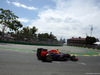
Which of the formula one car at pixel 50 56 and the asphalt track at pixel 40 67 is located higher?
the formula one car at pixel 50 56

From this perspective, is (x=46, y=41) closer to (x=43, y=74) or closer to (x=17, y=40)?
(x=17, y=40)

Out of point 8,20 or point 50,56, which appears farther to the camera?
point 8,20

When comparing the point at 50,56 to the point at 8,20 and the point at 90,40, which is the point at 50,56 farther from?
the point at 90,40

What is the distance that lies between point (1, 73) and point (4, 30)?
33908mm

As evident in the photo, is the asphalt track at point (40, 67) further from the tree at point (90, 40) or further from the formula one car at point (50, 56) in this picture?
the tree at point (90, 40)

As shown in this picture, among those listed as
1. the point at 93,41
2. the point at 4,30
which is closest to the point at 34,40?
the point at 4,30

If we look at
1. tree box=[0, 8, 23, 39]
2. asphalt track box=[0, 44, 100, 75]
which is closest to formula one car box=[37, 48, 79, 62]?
asphalt track box=[0, 44, 100, 75]

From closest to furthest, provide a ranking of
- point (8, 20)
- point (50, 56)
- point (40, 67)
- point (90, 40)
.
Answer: point (40, 67)
point (50, 56)
point (8, 20)
point (90, 40)

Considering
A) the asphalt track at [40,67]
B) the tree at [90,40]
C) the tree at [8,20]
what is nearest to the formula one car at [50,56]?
the asphalt track at [40,67]

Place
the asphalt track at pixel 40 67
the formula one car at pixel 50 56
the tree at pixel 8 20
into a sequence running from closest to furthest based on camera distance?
1. the asphalt track at pixel 40 67
2. the formula one car at pixel 50 56
3. the tree at pixel 8 20

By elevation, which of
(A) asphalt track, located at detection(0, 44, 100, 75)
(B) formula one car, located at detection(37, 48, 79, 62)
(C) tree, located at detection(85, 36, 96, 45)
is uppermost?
(C) tree, located at detection(85, 36, 96, 45)

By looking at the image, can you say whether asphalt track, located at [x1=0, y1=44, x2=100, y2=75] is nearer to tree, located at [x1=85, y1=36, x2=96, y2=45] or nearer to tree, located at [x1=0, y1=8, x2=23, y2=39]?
tree, located at [x1=0, y1=8, x2=23, y2=39]

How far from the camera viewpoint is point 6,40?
29875mm

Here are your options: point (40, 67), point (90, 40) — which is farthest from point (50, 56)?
point (90, 40)
